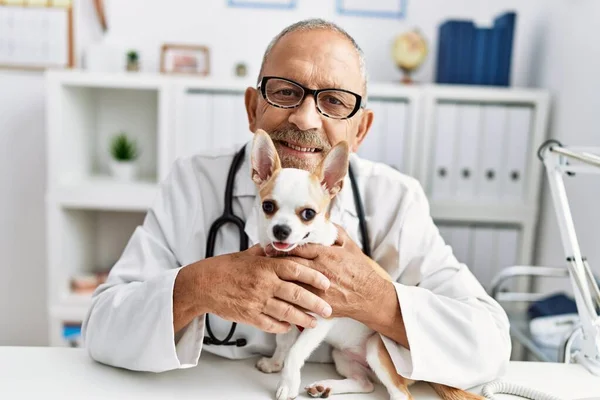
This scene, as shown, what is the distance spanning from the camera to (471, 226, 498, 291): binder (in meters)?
2.31

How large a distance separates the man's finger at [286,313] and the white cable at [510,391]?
351 millimetres

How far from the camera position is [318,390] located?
940 mm

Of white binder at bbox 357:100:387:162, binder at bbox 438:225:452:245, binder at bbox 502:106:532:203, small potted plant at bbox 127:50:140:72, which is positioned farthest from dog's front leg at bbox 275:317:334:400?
small potted plant at bbox 127:50:140:72

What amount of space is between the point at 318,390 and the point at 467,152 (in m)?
1.57

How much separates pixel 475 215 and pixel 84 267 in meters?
1.75

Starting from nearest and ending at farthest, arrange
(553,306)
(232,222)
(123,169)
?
(232,222) → (553,306) → (123,169)

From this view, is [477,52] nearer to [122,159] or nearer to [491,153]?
[491,153]

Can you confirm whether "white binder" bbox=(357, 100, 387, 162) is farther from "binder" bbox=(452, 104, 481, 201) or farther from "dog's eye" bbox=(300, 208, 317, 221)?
"dog's eye" bbox=(300, 208, 317, 221)

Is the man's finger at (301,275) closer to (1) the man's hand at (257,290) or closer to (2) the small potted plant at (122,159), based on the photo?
(1) the man's hand at (257,290)

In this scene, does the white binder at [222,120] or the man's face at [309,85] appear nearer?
the man's face at [309,85]

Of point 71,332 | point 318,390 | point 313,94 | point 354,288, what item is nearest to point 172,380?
point 318,390

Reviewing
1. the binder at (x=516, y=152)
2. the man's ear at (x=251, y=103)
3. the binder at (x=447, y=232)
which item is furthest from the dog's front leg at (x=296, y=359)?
the binder at (x=516, y=152)

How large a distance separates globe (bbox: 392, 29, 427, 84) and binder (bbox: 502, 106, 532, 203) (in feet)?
1.40

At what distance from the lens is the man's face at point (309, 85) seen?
1.09m
